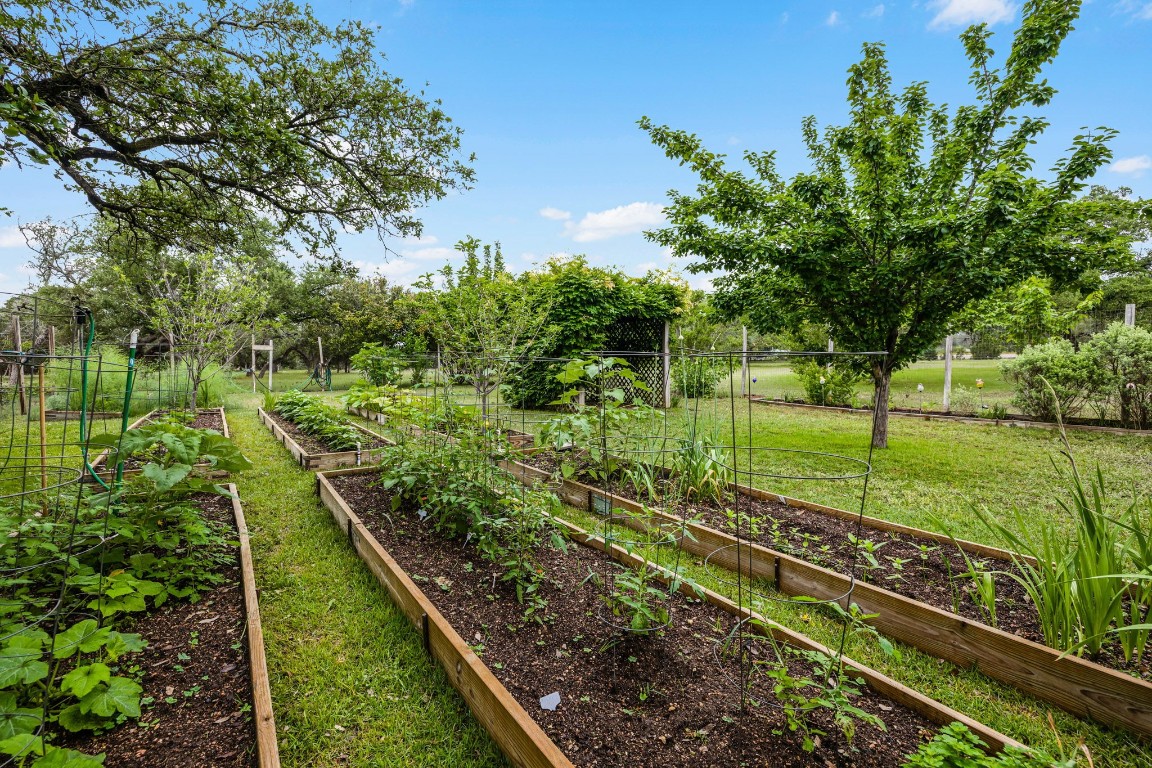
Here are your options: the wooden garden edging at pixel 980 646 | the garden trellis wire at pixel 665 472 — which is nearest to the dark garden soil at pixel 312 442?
the garden trellis wire at pixel 665 472

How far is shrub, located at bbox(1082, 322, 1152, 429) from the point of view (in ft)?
18.7

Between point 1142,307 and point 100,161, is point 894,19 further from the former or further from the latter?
point 1142,307

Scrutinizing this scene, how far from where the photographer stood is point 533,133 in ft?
29.5

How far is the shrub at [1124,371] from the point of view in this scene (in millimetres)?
Result: 5707

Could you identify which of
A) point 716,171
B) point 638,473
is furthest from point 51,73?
point 716,171

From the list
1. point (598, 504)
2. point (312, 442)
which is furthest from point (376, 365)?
point (598, 504)

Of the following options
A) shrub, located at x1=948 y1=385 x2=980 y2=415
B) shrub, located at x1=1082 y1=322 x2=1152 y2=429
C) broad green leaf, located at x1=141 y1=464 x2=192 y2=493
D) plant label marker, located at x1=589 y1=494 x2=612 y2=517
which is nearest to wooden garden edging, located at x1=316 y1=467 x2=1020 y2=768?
plant label marker, located at x1=589 y1=494 x2=612 y2=517

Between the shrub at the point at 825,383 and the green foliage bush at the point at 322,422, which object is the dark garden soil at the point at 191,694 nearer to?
Result: the green foliage bush at the point at 322,422

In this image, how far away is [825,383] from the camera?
891cm

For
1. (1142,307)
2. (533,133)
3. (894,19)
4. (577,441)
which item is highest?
(533,133)

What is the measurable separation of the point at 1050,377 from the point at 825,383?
310 cm

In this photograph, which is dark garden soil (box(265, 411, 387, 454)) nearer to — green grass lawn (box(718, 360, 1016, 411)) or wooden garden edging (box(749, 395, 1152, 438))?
wooden garden edging (box(749, 395, 1152, 438))

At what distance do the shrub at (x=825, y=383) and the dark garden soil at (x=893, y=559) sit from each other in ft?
21.8

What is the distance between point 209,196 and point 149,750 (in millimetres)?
6403
